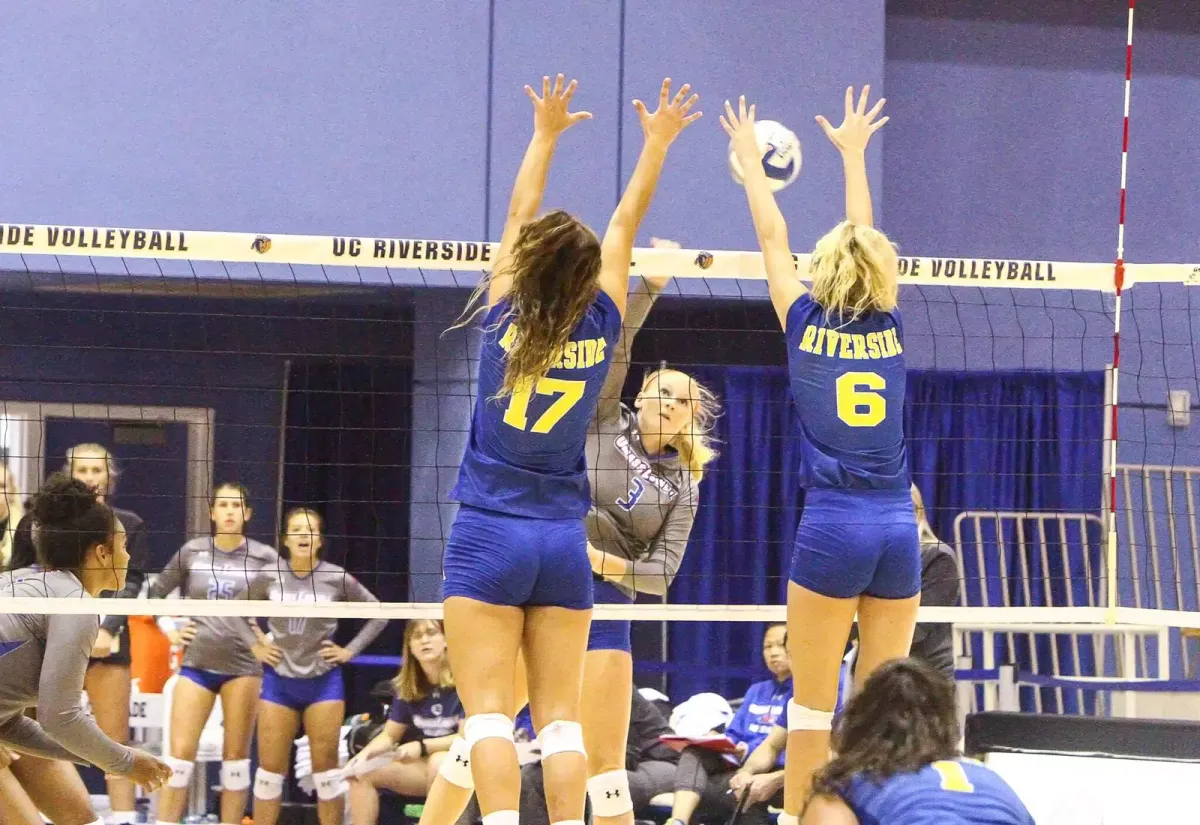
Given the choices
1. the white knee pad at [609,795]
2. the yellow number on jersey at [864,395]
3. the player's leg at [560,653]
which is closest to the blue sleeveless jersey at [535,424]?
the player's leg at [560,653]

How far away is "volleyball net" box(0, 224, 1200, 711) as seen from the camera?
385 inches

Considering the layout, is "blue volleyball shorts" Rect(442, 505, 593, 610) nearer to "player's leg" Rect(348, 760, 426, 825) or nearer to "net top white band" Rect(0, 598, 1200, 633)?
"net top white band" Rect(0, 598, 1200, 633)

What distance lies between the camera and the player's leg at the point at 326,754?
8.06 meters

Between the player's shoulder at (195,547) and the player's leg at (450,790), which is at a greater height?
the player's shoulder at (195,547)

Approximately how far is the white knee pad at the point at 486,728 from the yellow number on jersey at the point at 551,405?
2.60ft

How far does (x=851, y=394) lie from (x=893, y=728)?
1.29 m

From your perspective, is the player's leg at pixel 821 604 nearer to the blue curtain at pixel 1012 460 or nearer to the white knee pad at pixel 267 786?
the white knee pad at pixel 267 786

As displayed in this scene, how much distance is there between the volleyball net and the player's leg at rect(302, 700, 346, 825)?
1.46 metres

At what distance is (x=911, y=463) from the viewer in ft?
33.5

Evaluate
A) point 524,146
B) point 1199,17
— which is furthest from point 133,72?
point 1199,17

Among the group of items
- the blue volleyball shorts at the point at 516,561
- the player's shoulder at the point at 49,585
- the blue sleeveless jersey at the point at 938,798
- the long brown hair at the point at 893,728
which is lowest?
the blue sleeveless jersey at the point at 938,798

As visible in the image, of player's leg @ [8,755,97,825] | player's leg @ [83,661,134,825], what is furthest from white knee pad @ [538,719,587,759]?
player's leg @ [83,661,134,825]

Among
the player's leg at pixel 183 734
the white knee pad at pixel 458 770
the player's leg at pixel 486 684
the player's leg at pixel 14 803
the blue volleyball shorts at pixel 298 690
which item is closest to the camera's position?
the player's leg at pixel 486 684

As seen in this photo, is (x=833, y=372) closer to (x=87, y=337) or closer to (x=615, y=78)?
(x=615, y=78)
